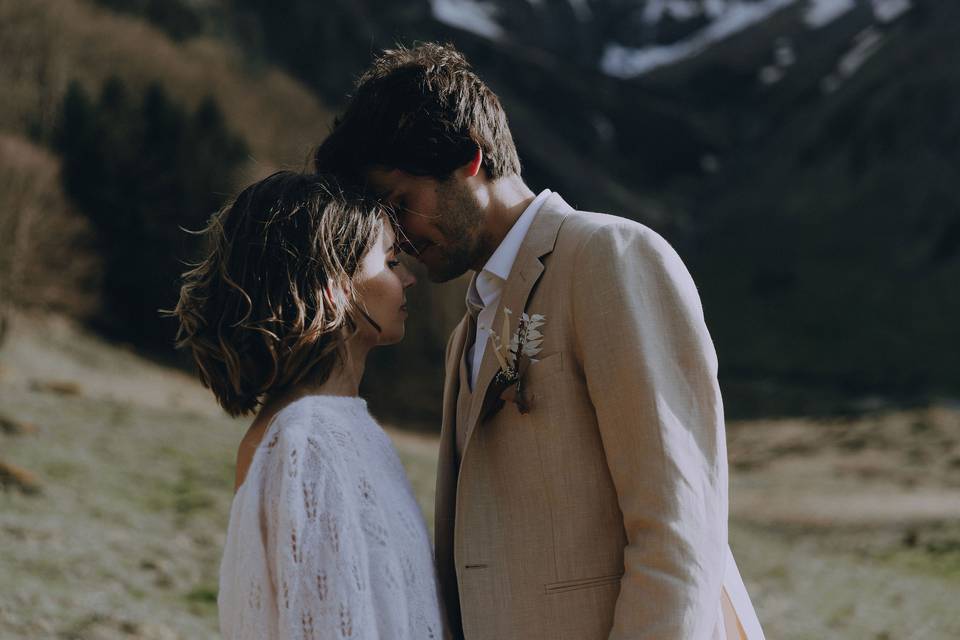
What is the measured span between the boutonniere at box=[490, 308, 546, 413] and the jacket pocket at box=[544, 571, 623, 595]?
1.36 feet

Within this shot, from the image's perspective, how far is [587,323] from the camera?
228cm

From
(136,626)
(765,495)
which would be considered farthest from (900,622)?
(765,495)

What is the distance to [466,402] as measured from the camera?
8.50 ft

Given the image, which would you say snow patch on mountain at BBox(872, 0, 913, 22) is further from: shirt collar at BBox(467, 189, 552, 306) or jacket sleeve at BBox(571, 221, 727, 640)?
jacket sleeve at BBox(571, 221, 727, 640)

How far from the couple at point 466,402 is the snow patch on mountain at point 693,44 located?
8108cm

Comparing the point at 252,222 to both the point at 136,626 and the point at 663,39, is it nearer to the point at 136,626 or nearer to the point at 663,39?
the point at 136,626

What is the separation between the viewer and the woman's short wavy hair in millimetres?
2316

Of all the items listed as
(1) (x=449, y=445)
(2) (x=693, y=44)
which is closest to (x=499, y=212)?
(1) (x=449, y=445)

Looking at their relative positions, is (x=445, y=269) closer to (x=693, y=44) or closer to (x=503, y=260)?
(x=503, y=260)

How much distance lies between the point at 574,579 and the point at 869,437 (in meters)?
24.6

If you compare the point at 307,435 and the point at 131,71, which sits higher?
the point at 307,435

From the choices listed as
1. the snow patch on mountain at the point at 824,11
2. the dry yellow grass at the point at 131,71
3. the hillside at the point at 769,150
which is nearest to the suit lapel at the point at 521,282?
the dry yellow grass at the point at 131,71

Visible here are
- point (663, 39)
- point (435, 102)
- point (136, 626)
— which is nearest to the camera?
point (435, 102)

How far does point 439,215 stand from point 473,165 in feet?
0.56
